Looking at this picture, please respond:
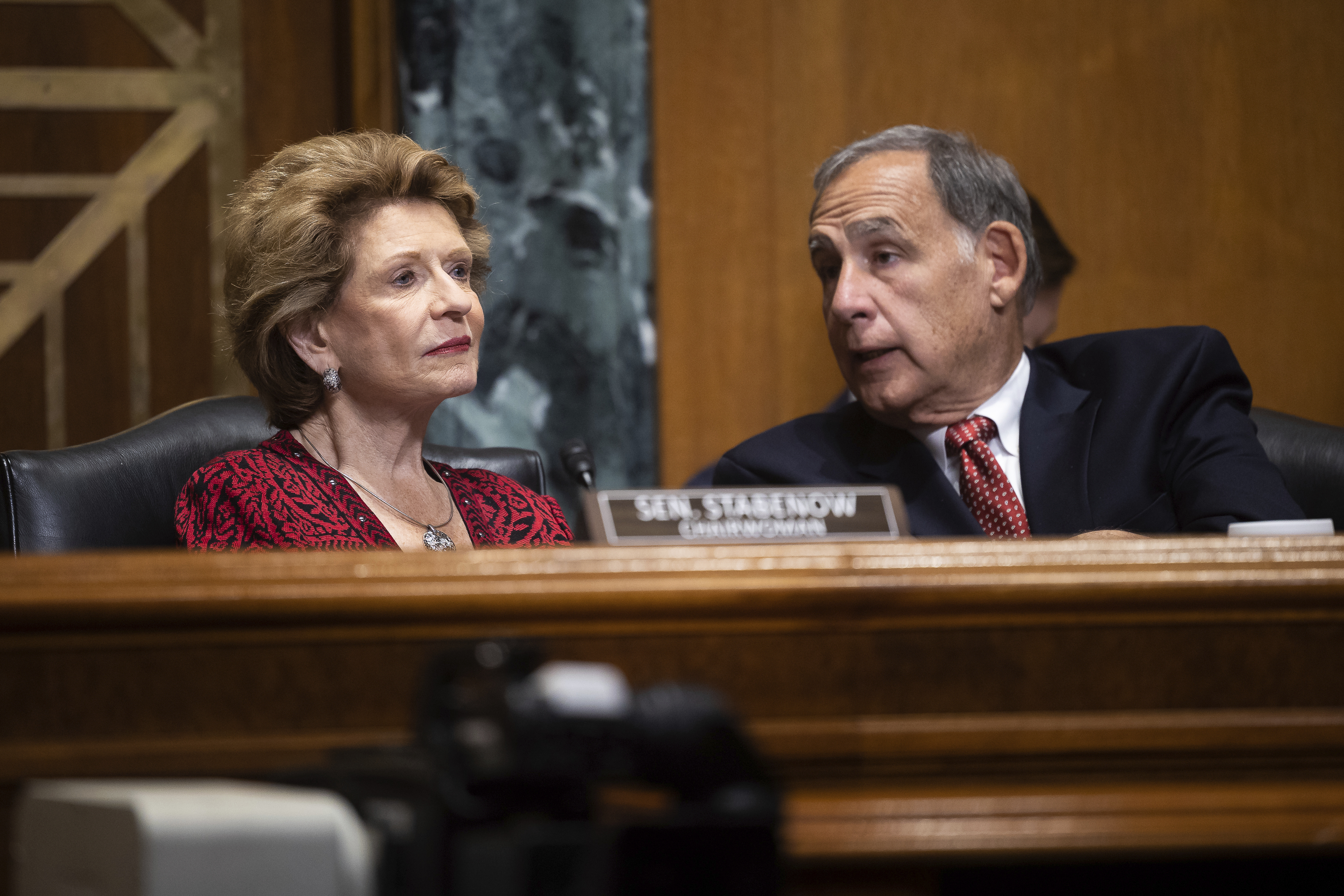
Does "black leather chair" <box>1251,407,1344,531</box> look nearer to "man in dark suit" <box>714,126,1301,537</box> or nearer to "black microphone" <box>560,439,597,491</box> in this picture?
"man in dark suit" <box>714,126,1301,537</box>

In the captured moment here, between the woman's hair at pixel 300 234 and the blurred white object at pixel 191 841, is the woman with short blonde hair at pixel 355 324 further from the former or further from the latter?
the blurred white object at pixel 191 841

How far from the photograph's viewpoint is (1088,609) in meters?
0.65

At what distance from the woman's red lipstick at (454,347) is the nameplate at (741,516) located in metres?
0.75

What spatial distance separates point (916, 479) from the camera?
1.46 metres

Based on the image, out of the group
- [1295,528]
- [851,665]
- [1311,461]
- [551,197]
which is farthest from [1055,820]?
[551,197]

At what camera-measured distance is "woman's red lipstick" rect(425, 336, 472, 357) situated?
148 centimetres

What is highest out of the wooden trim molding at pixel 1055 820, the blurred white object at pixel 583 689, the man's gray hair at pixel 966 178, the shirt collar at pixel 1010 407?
the man's gray hair at pixel 966 178

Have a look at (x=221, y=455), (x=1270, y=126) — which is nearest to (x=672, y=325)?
(x=221, y=455)

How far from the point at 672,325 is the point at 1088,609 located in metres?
1.86

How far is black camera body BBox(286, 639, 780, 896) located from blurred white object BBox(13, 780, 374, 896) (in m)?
0.02

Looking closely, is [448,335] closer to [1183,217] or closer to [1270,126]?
[1183,217]

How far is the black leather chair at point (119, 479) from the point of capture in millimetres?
1434

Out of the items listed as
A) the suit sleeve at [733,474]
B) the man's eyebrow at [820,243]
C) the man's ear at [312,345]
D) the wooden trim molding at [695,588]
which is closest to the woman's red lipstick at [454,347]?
the man's ear at [312,345]

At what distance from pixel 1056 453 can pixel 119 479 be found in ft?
4.16
